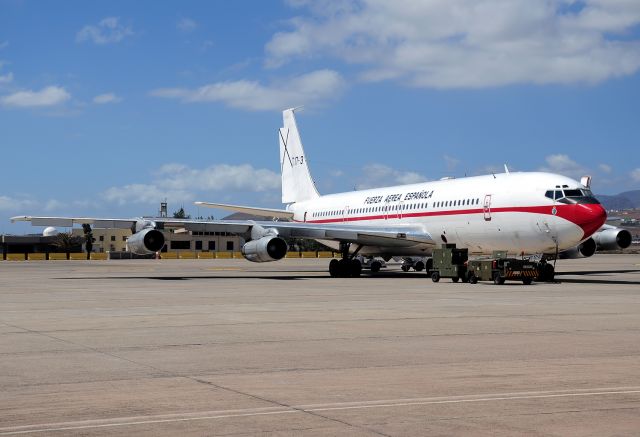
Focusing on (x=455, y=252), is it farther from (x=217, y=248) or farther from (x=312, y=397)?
(x=217, y=248)

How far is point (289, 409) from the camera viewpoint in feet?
28.6

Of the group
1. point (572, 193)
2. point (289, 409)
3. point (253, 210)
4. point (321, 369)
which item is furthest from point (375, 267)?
point (289, 409)

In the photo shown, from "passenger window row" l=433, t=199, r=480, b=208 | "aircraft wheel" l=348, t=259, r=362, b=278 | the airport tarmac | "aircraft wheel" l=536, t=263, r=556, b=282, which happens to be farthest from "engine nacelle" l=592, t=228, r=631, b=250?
the airport tarmac

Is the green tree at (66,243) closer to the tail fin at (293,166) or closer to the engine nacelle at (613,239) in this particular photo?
the tail fin at (293,166)

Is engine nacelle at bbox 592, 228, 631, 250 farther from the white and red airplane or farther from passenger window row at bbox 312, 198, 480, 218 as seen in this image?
passenger window row at bbox 312, 198, 480, 218

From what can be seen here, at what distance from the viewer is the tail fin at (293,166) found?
55906 mm

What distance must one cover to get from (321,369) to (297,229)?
29.8 metres

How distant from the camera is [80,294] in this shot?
2759 centimetres

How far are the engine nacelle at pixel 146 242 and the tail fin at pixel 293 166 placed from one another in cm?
1636

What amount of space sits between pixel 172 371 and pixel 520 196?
25359 mm

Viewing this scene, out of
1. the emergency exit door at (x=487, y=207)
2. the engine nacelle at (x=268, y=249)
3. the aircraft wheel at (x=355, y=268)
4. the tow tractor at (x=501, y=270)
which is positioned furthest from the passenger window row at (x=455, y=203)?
the engine nacelle at (x=268, y=249)

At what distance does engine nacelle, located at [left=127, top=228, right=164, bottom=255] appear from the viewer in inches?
1576

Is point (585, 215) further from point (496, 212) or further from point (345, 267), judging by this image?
point (345, 267)

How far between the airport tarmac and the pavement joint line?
22mm
